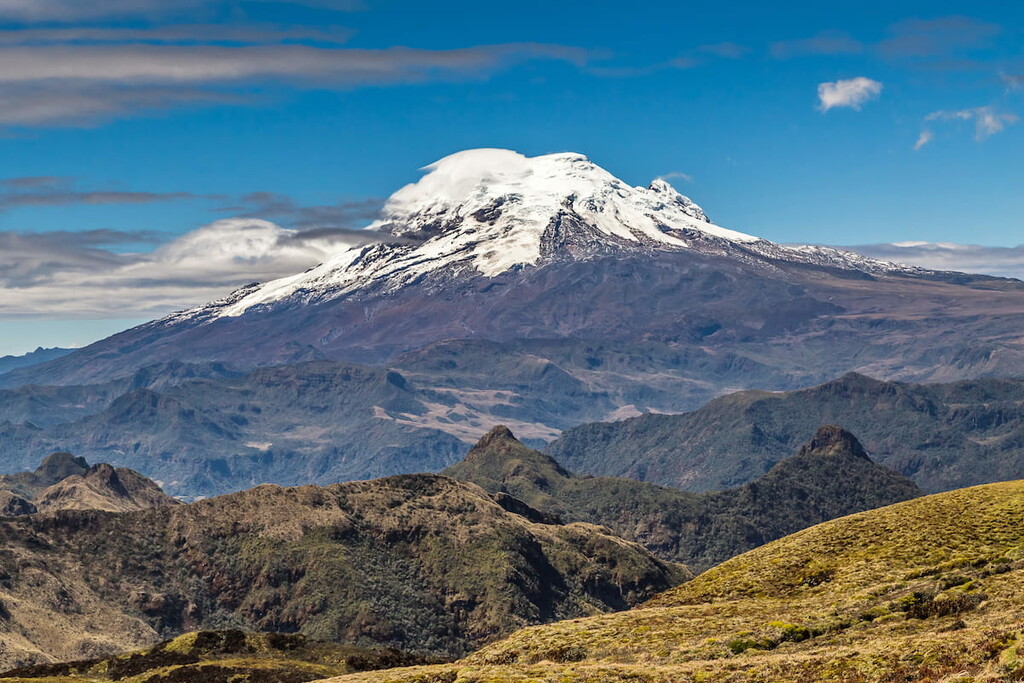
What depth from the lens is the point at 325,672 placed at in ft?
589

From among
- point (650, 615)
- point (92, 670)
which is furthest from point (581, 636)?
point (92, 670)

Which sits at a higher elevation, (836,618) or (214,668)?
(836,618)

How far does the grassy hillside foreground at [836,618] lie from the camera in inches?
2415

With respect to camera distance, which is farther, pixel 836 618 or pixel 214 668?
pixel 214 668

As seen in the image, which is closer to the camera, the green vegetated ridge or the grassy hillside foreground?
the grassy hillside foreground

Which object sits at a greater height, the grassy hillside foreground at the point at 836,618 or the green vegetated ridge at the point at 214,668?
the grassy hillside foreground at the point at 836,618

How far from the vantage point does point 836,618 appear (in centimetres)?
7419

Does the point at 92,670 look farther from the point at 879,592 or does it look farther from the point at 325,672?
the point at 879,592

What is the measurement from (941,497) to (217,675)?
116m

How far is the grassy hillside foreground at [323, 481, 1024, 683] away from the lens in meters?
61.3

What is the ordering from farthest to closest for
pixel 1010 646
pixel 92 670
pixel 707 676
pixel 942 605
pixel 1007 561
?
pixel 92 670 → pixel 1007 561 → pixel 942 605 → pixel 707 676 → pixel 1010 646

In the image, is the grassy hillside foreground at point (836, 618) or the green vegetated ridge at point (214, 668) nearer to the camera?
the grassy hillside foreground at point (836, 618)

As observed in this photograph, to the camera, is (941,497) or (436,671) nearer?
(436,671)

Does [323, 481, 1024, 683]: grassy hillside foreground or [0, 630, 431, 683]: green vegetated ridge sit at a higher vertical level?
[323, 481, 1024, 683]: grassy hillside foreground
